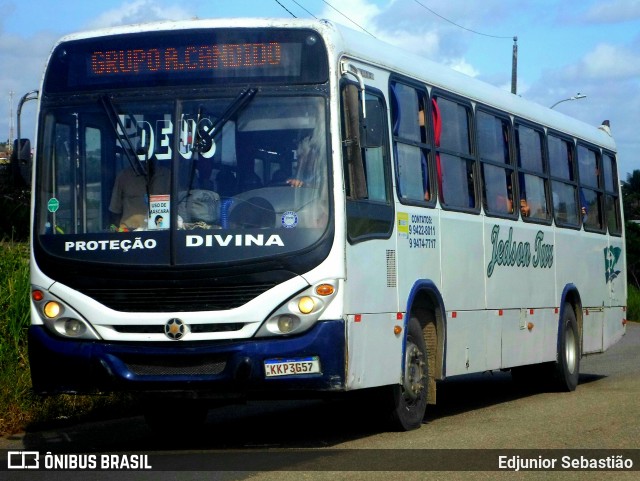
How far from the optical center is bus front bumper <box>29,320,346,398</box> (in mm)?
9523

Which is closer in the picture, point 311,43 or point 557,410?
point 311,43

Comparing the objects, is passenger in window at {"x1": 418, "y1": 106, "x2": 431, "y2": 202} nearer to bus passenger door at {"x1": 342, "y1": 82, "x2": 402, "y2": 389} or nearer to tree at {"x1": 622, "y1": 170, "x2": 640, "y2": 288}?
bus passenger door at {"x1": 342, "y1": 82, "x2": 402, "y2": 389}

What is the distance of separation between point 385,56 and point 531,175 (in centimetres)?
434

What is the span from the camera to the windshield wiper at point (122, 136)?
9.91 metres

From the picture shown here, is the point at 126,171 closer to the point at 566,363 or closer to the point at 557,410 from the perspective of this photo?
the point at 557,410

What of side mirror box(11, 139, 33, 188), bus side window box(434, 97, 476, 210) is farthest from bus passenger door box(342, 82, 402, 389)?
side mirror box(11, 139, 33, 188)

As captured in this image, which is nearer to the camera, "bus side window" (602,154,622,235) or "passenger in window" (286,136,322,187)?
"passenger in window" (286,136,322,187)

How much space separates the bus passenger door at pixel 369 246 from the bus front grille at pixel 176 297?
0.79 metres

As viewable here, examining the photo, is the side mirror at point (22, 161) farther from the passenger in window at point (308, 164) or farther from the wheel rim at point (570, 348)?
the wheel rim at point (570, 348)

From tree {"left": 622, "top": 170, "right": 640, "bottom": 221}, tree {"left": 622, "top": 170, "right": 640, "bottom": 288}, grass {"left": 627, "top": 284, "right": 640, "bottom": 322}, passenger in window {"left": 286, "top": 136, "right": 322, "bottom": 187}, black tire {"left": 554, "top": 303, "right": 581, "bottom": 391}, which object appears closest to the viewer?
passenger in window {"left": 286, "top": 136, "right": 322, "bottom": 187}

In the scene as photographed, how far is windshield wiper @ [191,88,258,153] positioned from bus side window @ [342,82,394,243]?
28.9 inches

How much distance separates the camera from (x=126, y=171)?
996 cm

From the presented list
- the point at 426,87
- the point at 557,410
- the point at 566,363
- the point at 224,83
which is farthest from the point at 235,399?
the point at 566,363

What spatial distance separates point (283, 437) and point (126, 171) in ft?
9.31
